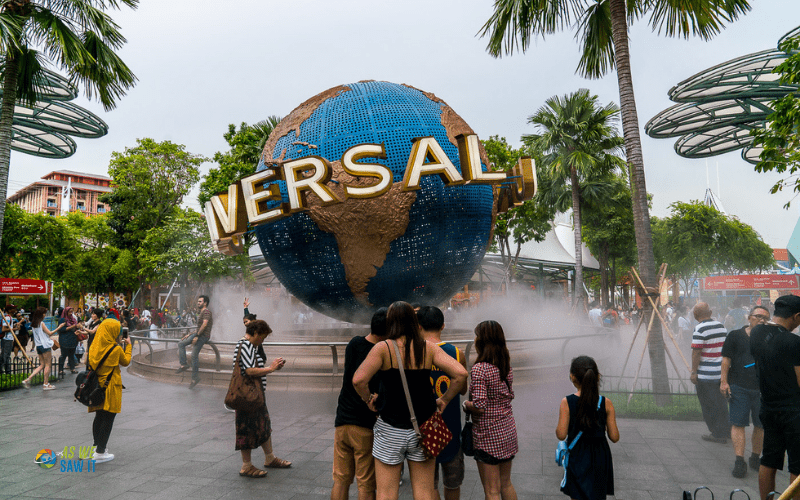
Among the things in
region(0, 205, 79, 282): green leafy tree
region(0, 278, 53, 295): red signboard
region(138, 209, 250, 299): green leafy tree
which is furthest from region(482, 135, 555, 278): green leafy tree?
region(0, 205, 79, 282): green leafy tree

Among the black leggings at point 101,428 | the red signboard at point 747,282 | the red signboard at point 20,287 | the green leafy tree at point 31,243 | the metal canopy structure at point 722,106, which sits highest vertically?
the metal canopy structure at point 722,106

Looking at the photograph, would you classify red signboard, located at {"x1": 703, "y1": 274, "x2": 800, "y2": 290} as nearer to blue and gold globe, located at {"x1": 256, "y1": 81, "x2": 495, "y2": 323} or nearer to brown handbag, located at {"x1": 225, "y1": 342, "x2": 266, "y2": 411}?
blue and gold globe, located at {"x1": 256, "y1": 81, "x2": 495, "y2": 323}

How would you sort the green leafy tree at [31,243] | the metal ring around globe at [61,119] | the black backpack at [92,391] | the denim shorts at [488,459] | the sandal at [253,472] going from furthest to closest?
the green leafy tree at [31,243] → the metal ring around globe at [61,119] → the black backpack at [92,391] → the sandal at [253,472] → the denim shorts at [488,459]

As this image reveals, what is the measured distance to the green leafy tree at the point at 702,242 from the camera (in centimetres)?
3434

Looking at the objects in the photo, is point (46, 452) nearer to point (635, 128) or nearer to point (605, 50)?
point (635, 128)

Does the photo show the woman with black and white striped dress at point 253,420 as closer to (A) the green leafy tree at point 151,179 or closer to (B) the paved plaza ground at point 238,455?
(B) the paved plaza ground at point 238,455

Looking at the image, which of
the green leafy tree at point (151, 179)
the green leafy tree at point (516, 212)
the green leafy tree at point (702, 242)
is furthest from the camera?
the green leafy tree at point (702, 242)

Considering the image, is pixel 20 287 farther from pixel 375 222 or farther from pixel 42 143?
pixel 375 222

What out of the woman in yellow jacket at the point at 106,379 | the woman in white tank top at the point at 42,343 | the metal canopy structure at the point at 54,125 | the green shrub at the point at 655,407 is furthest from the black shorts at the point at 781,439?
the metal canopy structure at the point at 54,125

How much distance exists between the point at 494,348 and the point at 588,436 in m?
0.81

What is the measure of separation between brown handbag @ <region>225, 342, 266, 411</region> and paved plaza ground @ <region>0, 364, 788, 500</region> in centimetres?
65

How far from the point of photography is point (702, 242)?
34.5 meters

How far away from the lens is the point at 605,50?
1002 centimetres

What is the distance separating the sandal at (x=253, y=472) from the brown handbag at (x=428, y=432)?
2276mm
